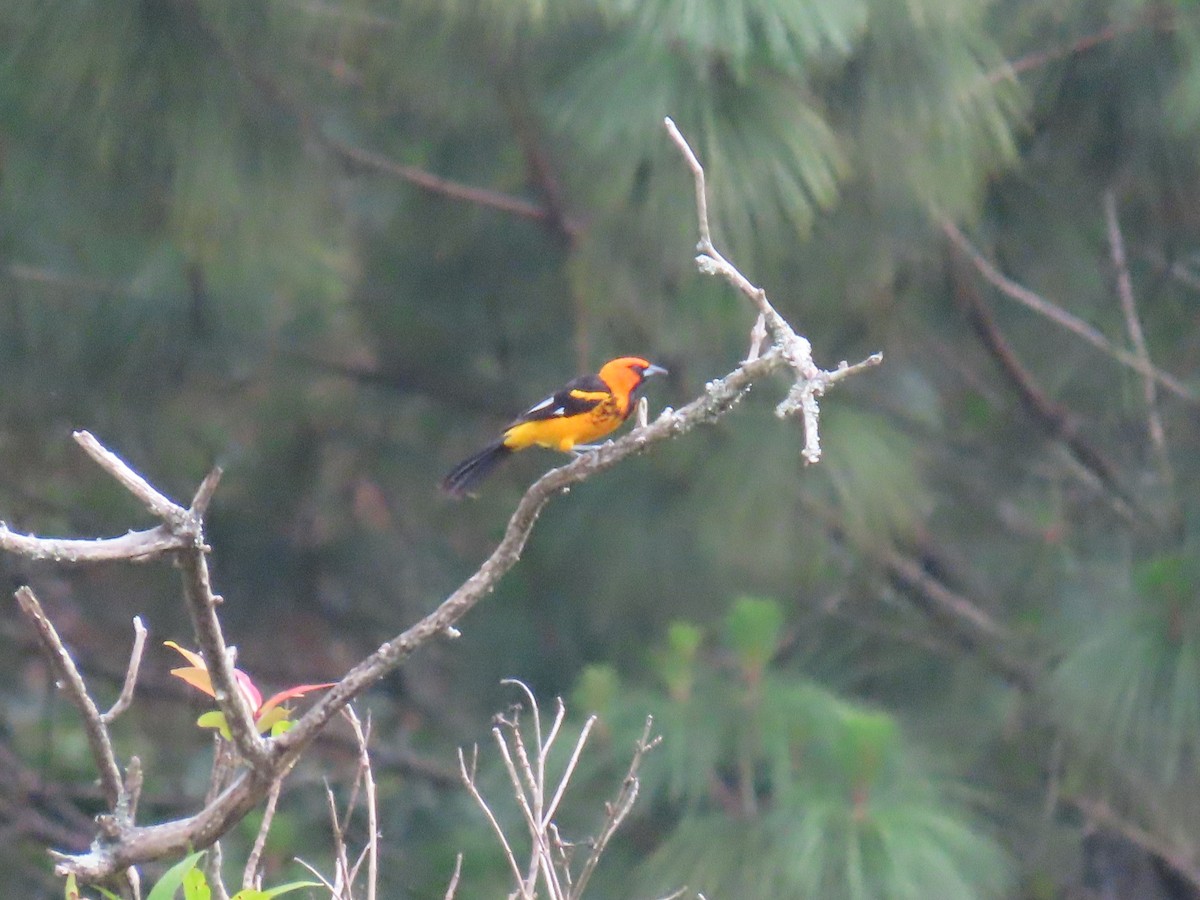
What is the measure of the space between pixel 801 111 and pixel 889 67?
245 millimetres

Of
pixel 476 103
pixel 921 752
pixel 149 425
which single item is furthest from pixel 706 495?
pixel 149 425

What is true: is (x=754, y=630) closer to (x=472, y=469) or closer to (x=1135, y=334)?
(x=472, y=469)

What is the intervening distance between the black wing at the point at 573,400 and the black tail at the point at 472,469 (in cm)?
8

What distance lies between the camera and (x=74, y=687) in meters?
1.05

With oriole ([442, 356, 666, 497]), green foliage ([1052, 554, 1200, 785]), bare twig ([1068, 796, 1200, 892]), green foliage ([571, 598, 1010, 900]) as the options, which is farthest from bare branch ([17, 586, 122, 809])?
bare twig ([1068, 796, 1200, 892])

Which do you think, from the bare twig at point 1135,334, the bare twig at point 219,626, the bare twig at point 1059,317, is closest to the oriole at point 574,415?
the bare twig at point 1059,317

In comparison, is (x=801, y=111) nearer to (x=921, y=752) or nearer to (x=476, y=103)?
(x=476, y=103)

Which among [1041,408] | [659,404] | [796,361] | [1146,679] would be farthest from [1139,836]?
[796,361]

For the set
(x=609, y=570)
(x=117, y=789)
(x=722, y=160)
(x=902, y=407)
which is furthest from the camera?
(x=902, y=407)

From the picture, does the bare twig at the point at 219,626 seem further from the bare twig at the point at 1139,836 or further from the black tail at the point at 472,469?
the bare twig at the point at 1139,836

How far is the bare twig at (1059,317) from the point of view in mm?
2961

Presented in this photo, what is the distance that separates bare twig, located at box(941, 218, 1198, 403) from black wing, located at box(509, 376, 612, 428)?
80 centimetres

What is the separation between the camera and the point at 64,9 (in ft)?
7.88

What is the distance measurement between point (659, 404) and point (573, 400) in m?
0.27
